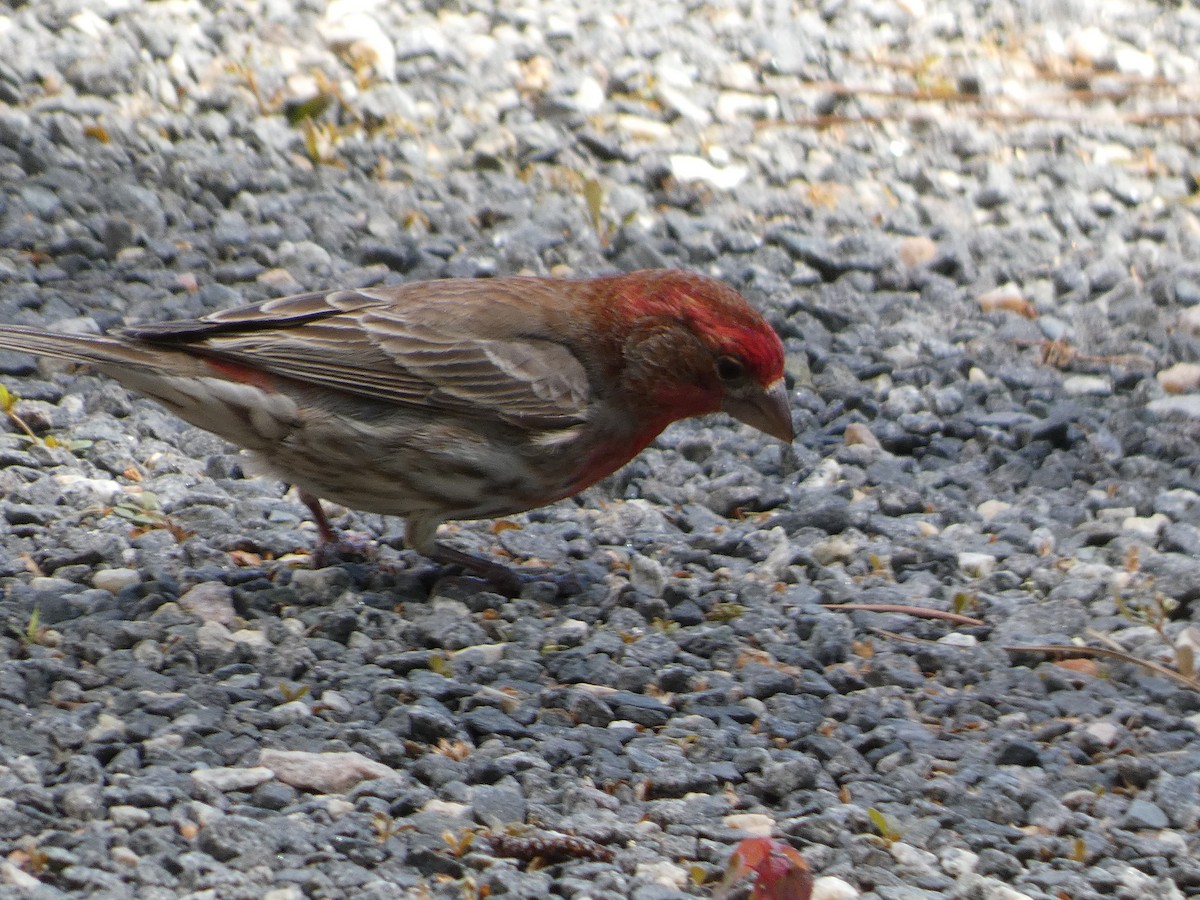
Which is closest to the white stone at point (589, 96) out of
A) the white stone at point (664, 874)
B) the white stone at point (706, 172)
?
the white stone at point (706, 172)

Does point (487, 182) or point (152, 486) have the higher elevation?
point (487, 182)

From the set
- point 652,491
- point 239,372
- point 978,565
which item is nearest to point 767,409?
point 652,491

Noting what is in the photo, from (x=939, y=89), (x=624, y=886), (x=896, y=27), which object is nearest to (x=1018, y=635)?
(x=624, y=886)

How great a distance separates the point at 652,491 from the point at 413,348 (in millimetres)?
970

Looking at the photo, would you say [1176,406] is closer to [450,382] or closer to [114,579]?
[450,382]

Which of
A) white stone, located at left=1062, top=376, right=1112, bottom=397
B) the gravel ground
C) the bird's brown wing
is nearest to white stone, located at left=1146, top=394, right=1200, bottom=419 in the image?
the gravel ground

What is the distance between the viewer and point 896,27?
8742mm

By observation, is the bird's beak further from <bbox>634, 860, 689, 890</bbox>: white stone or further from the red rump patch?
<bbox>634, 860, 689, 890</bbox>: white stone

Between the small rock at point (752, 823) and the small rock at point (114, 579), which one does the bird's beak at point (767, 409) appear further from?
the small rock at point (114, 579)

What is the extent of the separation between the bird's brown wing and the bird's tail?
0.05m

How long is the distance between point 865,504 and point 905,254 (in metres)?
1.90

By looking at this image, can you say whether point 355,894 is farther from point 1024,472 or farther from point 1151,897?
point 1024,472

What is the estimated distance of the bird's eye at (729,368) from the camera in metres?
4.84

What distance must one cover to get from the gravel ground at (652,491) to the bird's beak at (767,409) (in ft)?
1.12
